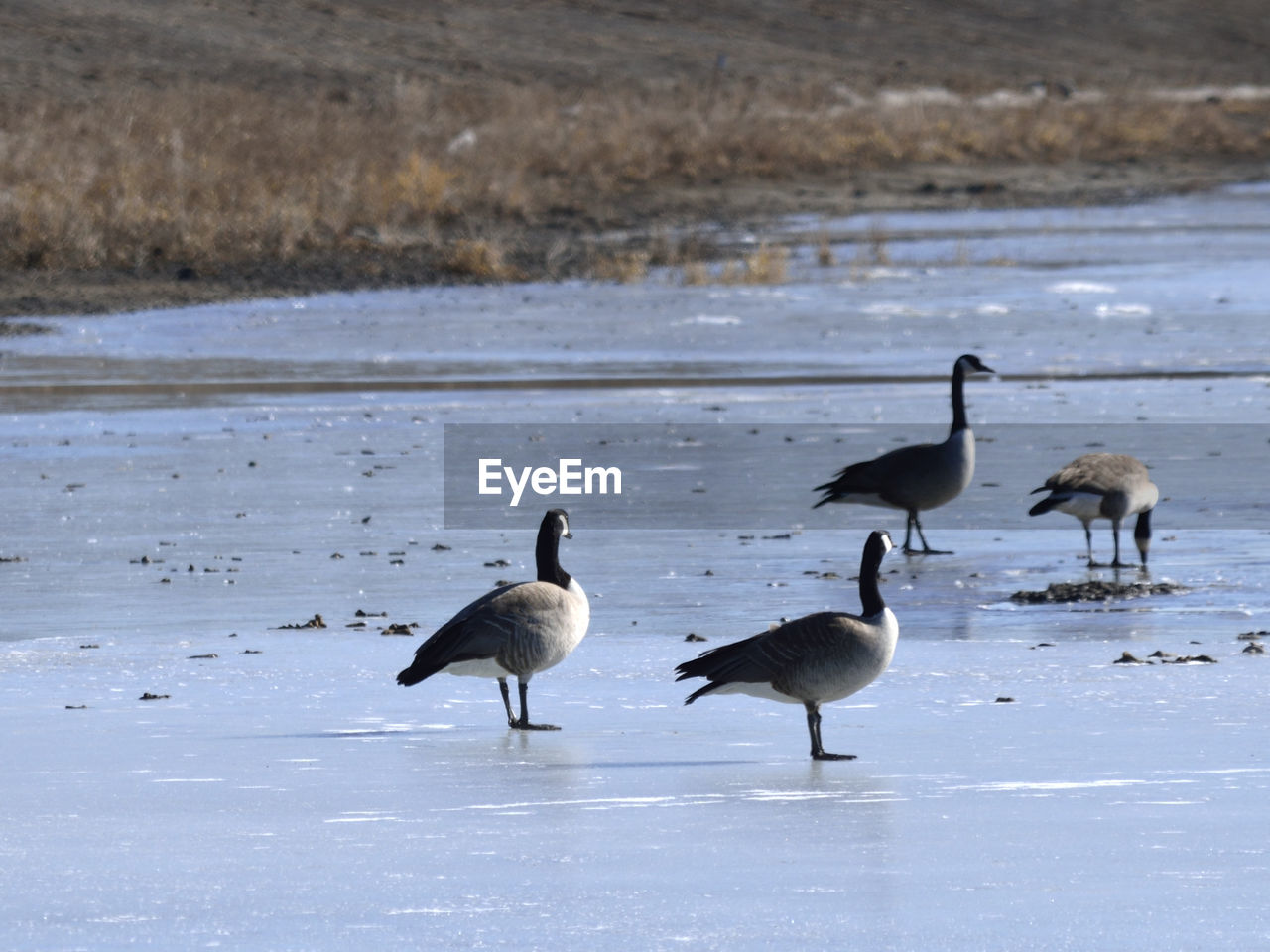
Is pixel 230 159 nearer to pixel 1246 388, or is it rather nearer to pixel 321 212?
pixel 321 212

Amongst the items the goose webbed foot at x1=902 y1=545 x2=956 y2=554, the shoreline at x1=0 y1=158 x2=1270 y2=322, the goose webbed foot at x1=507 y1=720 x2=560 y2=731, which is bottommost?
the goose webbed foot at x1=507 y1=720 x2=560 y2=731

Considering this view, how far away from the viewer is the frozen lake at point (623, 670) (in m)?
6.04

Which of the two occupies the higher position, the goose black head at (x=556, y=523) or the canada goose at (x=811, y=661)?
the goose black head at (x=556, y=523)

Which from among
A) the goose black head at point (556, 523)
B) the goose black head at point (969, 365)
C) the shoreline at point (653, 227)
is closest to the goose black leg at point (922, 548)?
the goose black head at point (969, 365)

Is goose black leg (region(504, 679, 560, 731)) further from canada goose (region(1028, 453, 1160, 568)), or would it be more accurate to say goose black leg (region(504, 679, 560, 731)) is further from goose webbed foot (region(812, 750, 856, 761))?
canada goose (region(1028, 453, 1160, 568))

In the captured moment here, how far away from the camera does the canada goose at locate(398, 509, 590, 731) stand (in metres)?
8.09

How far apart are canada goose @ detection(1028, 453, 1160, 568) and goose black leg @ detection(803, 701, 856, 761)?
4.29 m

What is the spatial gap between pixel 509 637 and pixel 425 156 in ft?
118

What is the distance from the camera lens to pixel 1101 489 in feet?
39.2

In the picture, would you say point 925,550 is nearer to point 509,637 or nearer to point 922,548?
point 922,548

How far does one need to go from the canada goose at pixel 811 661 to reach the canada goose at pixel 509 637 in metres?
0.58

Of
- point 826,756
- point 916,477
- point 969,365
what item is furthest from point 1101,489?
point 826,756

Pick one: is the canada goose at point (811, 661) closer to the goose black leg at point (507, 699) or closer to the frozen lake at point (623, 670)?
the frozen lake at point (623, 670)

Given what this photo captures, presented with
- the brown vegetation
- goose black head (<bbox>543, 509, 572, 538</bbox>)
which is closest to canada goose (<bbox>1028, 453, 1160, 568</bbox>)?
goose black head (<bbox>543, 509, 572, 538</bbox>)
